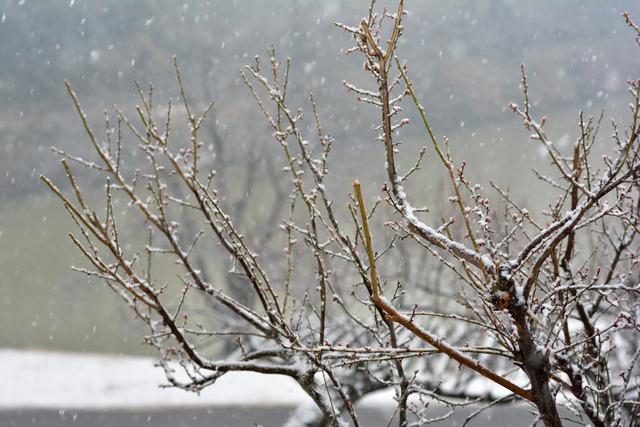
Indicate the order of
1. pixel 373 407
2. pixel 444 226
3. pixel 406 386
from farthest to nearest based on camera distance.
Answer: pixel 373 407
pixel 406 386
pixel 444 226

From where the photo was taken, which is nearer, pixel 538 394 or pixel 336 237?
pixel 538 394

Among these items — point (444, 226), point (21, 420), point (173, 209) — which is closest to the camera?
point (444, 226)

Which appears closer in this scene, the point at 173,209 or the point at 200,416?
the point at 173,209

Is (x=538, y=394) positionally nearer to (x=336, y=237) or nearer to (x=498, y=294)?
(x=498, y=294)

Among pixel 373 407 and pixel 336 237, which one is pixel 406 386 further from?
pixel 373 407

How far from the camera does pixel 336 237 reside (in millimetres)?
2963

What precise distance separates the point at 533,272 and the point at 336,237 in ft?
3.16

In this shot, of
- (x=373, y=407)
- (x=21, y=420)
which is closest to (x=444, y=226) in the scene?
(x=373, y=407)

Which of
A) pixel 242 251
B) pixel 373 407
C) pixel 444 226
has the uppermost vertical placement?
pixel 373 407

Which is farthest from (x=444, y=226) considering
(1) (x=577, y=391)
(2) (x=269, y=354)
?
(2) (x=269, y=354)

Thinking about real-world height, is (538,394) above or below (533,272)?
below

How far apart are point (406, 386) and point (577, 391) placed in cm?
83

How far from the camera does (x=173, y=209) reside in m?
30.9

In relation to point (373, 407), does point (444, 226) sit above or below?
below
